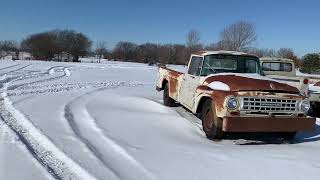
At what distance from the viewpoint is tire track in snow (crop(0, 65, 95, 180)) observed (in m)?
5.59

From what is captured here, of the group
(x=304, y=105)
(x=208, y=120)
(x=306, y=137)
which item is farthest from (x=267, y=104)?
(x=306, y=137)

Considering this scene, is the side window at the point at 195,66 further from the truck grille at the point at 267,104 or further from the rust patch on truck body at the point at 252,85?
the truck grille at the point at 267,104

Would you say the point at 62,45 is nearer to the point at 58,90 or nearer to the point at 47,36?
the point at 47,36

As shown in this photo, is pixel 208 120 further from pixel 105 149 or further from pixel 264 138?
pixel 105 149

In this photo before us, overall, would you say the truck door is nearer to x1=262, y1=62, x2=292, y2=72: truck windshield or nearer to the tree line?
x1=262, y1=62, x2=292, y2=72: truck windshield

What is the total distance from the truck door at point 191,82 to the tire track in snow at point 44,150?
3.42 meters

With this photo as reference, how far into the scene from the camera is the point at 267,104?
8.10 meters

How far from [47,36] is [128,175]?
12262 centimetres

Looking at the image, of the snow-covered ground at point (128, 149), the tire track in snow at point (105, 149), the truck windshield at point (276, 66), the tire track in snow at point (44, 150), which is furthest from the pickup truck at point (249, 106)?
the truck windshield at point (276, 66)

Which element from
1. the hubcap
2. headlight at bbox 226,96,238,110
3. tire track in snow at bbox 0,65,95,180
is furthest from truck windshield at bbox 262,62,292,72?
tire track in snow at bbox 0,65,95,180

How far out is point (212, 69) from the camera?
34.0 feet

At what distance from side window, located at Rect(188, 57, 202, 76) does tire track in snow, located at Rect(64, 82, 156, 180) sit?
255 cm

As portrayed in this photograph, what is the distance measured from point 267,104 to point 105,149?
302cm

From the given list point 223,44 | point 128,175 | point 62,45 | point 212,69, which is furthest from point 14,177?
point 62,45
